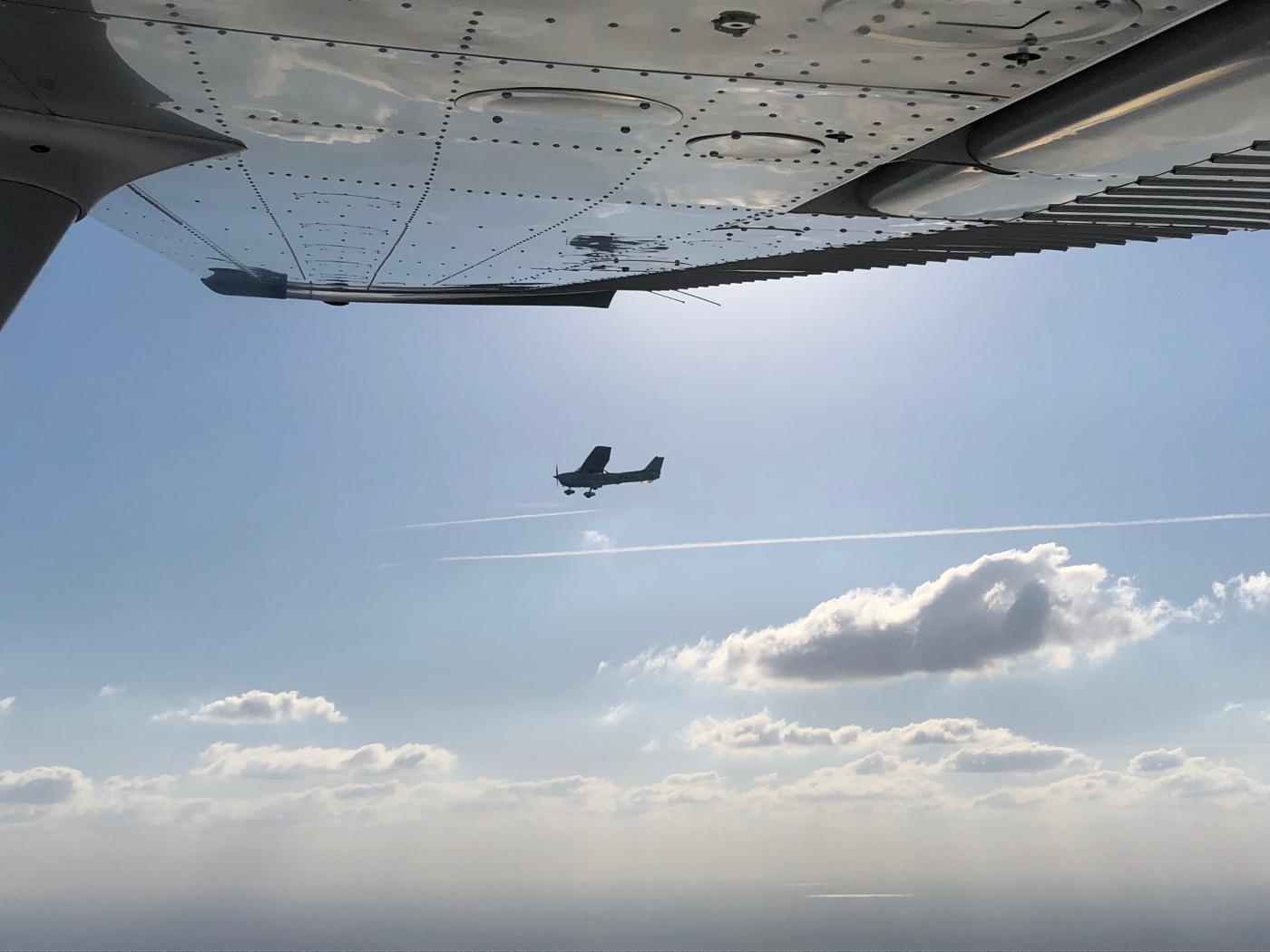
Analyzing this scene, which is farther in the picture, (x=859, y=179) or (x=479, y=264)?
(x=479, y=264)

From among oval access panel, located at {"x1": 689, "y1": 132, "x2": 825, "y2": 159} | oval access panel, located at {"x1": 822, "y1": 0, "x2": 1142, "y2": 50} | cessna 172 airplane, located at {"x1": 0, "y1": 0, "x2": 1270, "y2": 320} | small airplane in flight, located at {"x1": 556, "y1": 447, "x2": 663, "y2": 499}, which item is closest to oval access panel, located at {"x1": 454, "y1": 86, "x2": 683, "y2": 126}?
cessna 172 airplane, located at {"x1": 0, "y1": 0, "x2": 1270, "y2": 320}

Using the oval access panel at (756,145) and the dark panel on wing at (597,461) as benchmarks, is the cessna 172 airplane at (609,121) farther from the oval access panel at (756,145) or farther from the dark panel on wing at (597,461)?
the dark panel on wing at (597,461)

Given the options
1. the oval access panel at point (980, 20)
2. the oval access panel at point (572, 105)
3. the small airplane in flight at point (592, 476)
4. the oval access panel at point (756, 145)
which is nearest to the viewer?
the oval access panel at point (980, 20)

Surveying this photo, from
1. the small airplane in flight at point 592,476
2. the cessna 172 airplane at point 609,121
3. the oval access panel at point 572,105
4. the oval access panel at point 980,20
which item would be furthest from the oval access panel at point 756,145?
the small airplane in flight at point 592,476

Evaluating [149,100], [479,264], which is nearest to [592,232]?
[479,264]

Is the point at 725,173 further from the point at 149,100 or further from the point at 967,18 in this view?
the point at 149,100

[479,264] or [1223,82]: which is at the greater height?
[479,264]

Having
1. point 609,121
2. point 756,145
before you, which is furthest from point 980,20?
point 609,121

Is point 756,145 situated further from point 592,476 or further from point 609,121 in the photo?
point 592,476


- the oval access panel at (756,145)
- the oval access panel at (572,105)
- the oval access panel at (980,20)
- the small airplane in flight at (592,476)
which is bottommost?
the oval access panel at (980,20)
